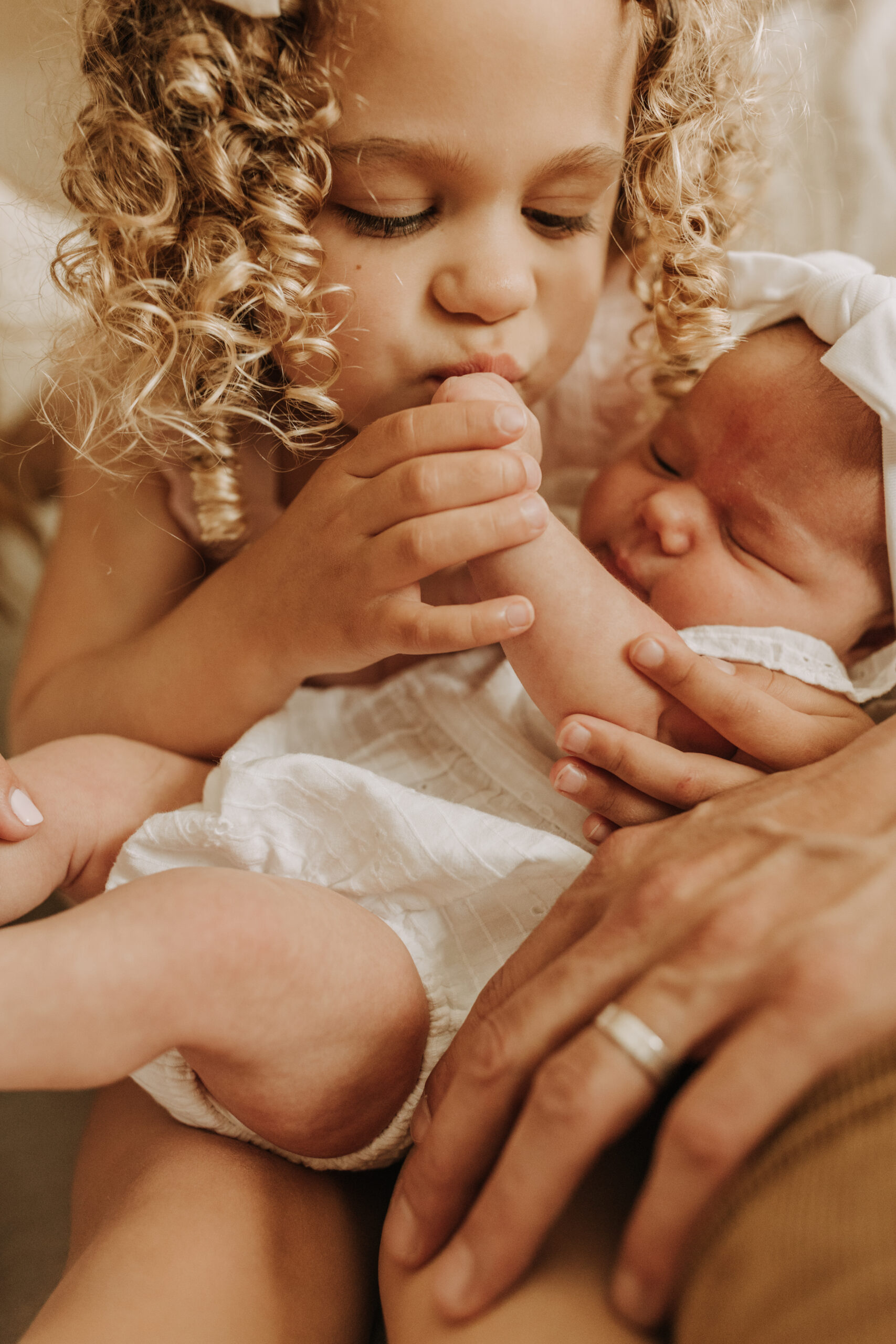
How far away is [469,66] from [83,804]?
0.71 m

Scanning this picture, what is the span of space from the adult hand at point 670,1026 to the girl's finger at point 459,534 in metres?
0.27

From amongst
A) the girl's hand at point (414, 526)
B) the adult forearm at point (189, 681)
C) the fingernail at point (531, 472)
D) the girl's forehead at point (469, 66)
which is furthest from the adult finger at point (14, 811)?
the girl's forehead at point (469, 66)

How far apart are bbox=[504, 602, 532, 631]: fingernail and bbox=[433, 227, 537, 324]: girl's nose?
28 centimetres

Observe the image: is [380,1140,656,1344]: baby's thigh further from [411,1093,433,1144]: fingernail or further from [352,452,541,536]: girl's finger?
[352,452,541,536]: girl's finger

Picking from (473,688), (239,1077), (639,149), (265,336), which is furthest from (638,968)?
(639,149)

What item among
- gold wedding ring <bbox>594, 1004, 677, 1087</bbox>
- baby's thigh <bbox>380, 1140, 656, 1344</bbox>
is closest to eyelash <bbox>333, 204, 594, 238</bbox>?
gold wedding ring <bbox>594, 1004, 677, 1087</bbox>

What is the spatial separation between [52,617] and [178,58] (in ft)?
2.06

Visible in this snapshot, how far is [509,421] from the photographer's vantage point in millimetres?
747

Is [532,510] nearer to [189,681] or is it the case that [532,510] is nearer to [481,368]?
[481,368]

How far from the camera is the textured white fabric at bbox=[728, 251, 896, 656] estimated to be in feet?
2.65

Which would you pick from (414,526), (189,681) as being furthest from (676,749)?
(189,681)

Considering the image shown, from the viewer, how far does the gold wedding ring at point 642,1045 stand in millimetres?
526

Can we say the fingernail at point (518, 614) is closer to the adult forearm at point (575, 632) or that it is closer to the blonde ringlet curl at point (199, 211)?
the adult forearm at point (575, 632)

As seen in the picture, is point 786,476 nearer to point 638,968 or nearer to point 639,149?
point 639,149
